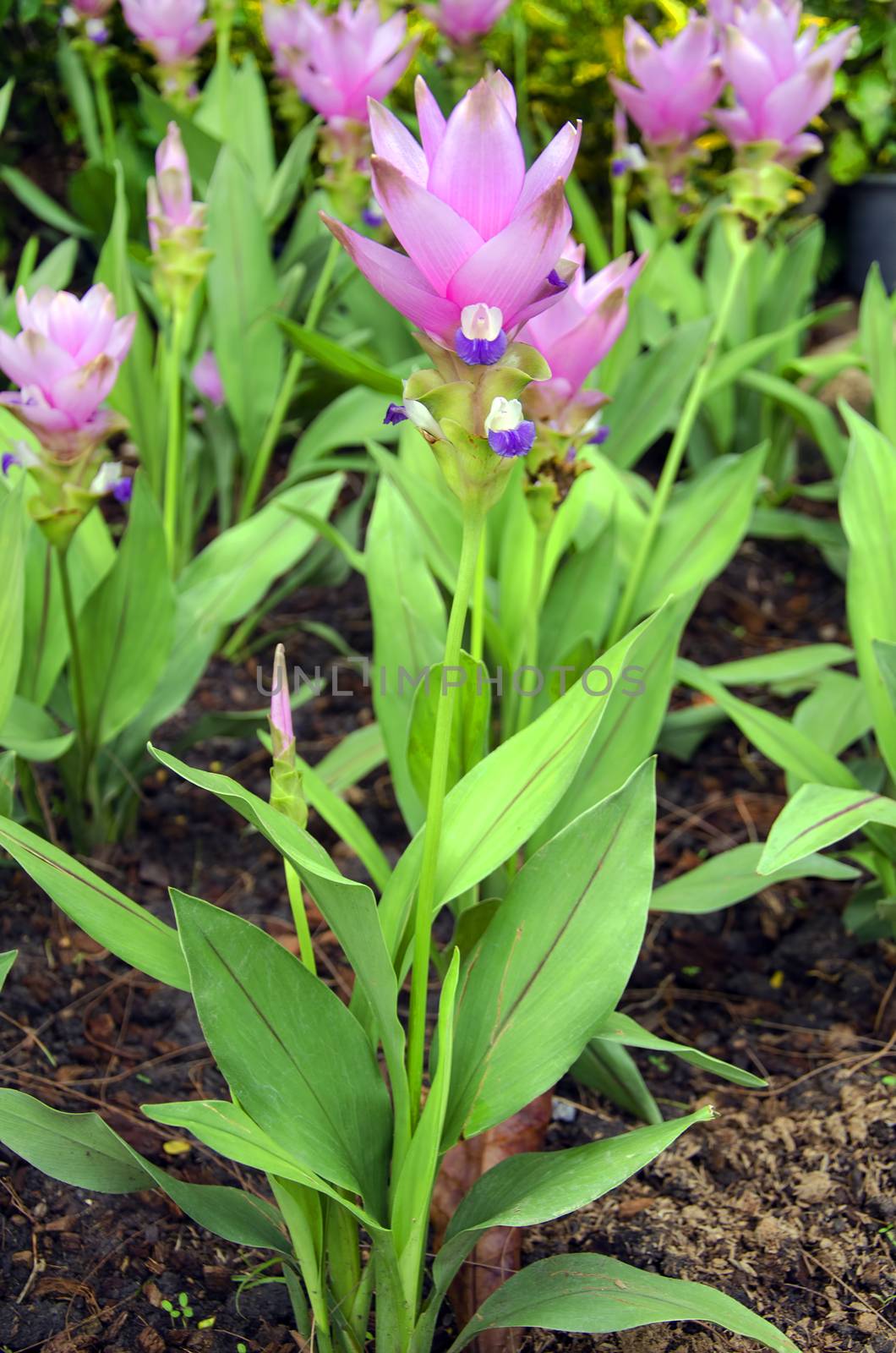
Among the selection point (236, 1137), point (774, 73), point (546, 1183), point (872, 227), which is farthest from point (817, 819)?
point (872, 227)

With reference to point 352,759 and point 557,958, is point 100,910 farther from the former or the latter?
point 352,759

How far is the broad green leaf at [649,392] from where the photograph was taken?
253 centimetres

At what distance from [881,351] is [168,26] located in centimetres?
168

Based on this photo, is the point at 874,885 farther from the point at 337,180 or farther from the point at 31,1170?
the point at 337,180

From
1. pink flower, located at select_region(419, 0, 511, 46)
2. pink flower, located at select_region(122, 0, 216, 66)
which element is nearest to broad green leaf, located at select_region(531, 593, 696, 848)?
→ pink flower, located at select_region(419, 0, 511, 46)

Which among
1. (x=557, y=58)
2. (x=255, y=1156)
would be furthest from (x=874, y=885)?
(x=557, y=58)

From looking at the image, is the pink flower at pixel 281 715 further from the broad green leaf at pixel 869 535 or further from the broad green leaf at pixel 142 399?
the broad green leaf at pixel 142 399

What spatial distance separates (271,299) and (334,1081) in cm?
195

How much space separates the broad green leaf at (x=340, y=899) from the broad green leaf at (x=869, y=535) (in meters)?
0.94

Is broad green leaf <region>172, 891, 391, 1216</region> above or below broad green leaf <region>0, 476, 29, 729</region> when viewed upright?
below

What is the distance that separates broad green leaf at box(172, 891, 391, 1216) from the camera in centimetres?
108

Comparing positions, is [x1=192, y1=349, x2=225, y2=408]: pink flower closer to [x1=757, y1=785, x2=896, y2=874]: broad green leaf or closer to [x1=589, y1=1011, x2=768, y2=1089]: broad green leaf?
[x1=757, y1=785, x2=896, y2=874]: broad green leaf

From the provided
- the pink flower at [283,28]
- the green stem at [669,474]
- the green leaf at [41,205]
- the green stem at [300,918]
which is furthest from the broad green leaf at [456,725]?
the green leaf at [41,205]

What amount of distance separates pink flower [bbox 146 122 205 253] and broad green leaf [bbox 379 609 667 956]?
1.26m
